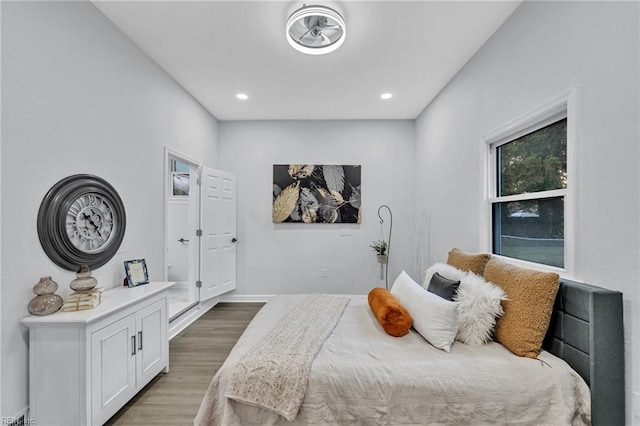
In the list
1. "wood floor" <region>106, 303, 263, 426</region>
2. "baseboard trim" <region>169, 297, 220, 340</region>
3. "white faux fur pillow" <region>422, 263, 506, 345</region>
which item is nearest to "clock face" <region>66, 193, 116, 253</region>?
"wood floor" <region>106, 303, 263, 426</region>

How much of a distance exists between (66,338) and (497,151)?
339cm

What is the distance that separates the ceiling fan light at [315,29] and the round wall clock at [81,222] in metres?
1.87

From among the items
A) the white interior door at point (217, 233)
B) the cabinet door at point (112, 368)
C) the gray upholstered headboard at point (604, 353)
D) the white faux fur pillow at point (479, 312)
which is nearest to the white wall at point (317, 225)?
the white interior door at point (217, 233)

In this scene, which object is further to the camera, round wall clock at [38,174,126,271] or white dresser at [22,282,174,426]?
round wall clock at [38,174,126,271]

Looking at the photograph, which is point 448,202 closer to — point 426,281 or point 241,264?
point 426,281

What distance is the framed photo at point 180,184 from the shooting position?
16.1ft

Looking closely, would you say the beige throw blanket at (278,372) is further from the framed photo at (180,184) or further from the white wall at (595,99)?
the framed photo at (180,184)

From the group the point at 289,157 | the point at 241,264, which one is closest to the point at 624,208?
the point at 289,157

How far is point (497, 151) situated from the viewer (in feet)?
8.18

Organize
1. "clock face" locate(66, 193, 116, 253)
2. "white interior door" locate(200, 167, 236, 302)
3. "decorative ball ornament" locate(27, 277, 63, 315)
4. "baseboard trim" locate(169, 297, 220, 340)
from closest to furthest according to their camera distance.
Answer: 1. "decorative ball ornament" locate(27, 277, 63, 315)
2. "clock face" locate(66, 193, 116, 253)
3. "baseboard trim" locate(169, 297, 220, 340)
4. "white interior door" locate(200, 167, 236, 302)

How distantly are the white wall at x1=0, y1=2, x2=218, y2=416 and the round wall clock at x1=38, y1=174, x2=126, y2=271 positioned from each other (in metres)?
0.05

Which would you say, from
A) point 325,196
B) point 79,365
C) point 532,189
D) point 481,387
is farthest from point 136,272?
point 532,189

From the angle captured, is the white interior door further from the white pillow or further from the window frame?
the window frame

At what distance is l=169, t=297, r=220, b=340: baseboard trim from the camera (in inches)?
128
